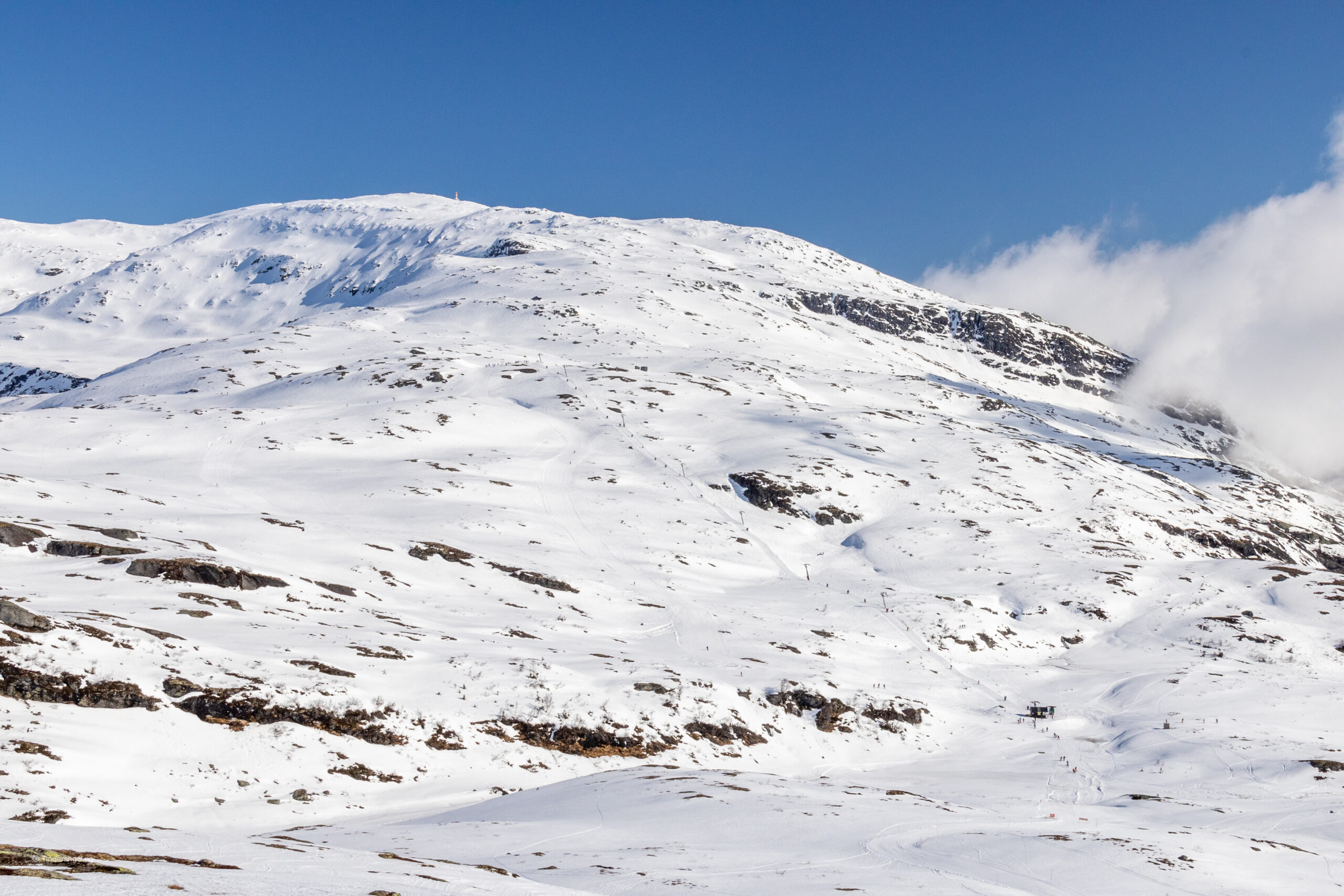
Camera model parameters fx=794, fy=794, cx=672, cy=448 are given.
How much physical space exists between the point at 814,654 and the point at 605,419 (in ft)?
151

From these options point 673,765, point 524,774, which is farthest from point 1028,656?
point 524,774

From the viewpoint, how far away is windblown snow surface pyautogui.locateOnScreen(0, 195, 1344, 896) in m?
15.8

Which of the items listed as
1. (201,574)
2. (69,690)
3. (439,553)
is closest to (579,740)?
(69,690)

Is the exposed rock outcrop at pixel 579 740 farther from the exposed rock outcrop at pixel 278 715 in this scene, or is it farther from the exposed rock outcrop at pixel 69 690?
the exposed rock outcrop at pixel 69 690

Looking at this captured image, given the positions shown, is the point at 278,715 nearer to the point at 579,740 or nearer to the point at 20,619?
the point at 20,619

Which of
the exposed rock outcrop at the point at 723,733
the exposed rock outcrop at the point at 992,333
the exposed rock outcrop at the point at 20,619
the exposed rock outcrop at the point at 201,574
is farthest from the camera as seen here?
the exposed rock outcrop at the point at 992,333

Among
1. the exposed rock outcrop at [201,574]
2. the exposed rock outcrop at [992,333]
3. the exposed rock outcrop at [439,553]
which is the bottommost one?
the exposed rock outcrop at [201,574]

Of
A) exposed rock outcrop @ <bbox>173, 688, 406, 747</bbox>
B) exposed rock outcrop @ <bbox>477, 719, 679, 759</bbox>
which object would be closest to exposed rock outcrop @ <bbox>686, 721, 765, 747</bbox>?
exposed rock outcrop @ <bbox>477, 719, 679, 759</bbox>

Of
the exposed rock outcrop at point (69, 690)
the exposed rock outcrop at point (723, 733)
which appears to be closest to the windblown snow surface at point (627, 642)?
the exposed rock outcrop at point (69, 690)

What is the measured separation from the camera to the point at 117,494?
41.4 m

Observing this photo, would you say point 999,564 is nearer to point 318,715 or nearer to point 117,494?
point 318,715

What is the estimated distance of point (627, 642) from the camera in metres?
36.2

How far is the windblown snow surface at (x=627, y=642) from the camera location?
15.8m

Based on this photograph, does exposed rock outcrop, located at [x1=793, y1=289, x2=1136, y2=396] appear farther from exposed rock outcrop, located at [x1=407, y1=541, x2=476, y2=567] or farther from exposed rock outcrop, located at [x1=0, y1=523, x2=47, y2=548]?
exposed rock outcrop, located at [x1=0, y1=523, x2=47, y2=548]
